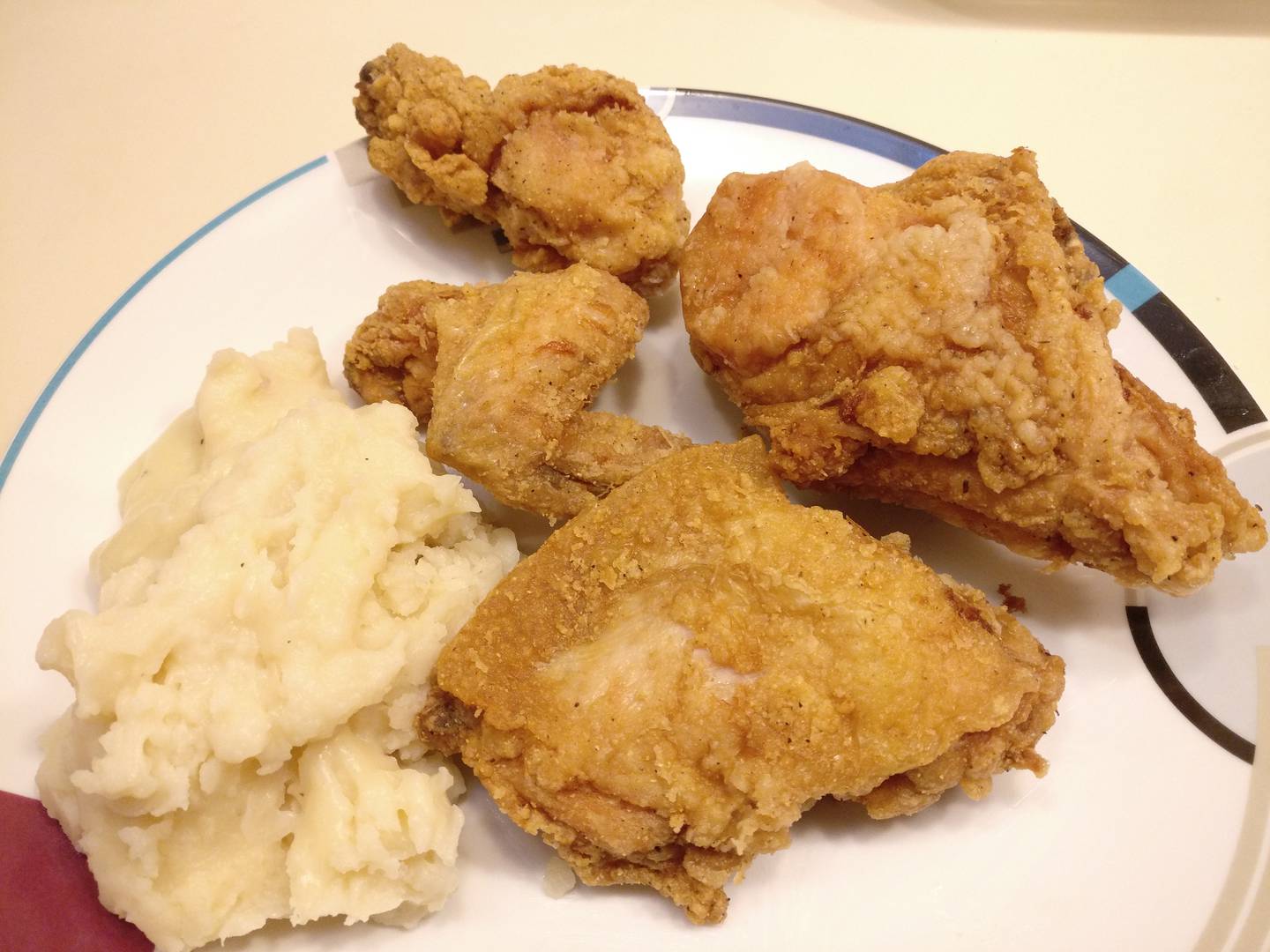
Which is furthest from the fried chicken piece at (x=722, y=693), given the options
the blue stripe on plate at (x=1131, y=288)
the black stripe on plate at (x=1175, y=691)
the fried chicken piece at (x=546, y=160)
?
the blue stripe on plate at (x=1131, y=288)

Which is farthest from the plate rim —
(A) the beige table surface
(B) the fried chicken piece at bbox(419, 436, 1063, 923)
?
(B) the fried chicken piece at bbox(419, 436, 1063, 923)

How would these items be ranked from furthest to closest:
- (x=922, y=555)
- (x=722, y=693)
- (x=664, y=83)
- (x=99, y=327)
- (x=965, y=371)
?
(x=664, y=83) → (x=99, y=327) → (x=922, y=555) → (x=965, y=371) → (x=722, y=693)

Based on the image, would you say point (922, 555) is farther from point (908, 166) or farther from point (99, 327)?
point (99, 327)

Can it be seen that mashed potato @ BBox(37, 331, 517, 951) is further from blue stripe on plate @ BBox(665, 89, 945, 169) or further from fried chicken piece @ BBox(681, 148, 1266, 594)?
blue stripe on plate @ BBox(665, 89, 945, 169)

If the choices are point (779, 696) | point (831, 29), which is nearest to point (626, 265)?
point (779, 696)

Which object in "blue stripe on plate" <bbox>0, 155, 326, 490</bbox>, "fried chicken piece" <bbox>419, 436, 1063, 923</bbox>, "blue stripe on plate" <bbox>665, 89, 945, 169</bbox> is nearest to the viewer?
"fried chicken piece" <bbox>419, 436, 1063, 923</bbox>

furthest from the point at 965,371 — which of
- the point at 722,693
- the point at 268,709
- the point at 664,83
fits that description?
the point at 664,83
